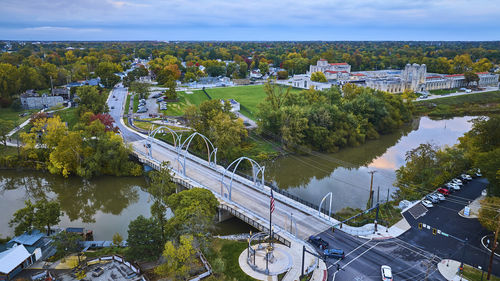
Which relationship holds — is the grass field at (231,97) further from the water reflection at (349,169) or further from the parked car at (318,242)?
the parked car at (318,242)

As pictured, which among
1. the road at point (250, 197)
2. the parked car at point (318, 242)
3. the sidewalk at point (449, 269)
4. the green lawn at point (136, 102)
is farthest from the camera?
the green lawn at point (136, 102)

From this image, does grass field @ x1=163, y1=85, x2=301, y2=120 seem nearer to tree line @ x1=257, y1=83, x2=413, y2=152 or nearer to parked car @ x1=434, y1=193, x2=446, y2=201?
tree line @ x1=257, y1=83, x2=413, y2=152

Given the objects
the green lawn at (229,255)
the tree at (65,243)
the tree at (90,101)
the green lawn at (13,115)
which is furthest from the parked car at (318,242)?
the green lawn at (13,115)

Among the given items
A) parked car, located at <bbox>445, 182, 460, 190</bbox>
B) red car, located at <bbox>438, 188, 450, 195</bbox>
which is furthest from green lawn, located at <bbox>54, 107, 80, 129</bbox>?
parked car, located at <bbox>445, 182, 460, 190</bbox>

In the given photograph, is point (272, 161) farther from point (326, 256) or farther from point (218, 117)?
point (326, 256)

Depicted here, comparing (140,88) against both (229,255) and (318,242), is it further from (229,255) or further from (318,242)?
(318,242)
